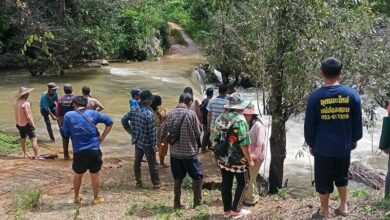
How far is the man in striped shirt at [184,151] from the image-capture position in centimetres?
655

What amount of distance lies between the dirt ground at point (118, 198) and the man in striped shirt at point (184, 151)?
1.04ft

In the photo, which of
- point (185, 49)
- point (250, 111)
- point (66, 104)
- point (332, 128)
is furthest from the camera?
point (185, 49)

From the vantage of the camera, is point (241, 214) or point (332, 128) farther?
point (241, 214)

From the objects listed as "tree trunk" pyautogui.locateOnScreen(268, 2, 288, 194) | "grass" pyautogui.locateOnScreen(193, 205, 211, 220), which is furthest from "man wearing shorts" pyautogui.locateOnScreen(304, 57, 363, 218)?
"tree trunk" pyautogui.locateOnScreen(268, 2, 288, 194)

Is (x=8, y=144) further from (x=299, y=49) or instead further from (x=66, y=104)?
(x=299, y=49)

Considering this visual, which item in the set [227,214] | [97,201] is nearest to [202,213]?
[227,214]

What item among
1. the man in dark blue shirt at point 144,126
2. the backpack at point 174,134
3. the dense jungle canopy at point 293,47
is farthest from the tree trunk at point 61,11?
the backpack at point 174,134

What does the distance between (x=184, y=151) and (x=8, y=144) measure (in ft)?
21.6

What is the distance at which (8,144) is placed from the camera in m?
11.6

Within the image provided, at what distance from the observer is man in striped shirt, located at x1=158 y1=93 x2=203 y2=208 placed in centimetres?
655

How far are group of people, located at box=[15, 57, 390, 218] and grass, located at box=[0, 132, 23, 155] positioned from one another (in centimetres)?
150

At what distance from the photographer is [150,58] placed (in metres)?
33.7

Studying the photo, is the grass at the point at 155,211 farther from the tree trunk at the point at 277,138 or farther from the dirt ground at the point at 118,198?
the tree trunk at the point at 277,138

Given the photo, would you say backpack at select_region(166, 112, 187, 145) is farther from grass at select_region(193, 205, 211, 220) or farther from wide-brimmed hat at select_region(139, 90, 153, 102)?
wide-brimmed hat at select_region(139, 90, 153, 102)
